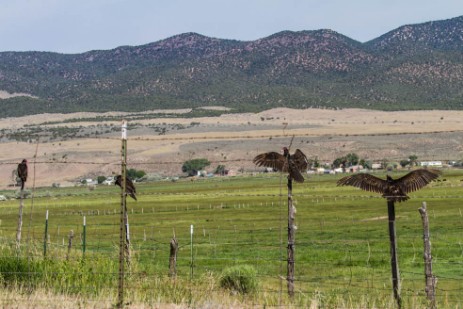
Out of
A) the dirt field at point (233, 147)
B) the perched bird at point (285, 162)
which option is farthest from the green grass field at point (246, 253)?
the dirt field at point (233, 147)

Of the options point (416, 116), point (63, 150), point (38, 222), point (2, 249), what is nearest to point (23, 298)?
point (2, 249)

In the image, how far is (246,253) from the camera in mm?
36344

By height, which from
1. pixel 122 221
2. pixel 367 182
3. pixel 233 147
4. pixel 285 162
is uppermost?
pixel 285 162

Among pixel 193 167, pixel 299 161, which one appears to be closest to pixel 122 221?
pixel 299 161

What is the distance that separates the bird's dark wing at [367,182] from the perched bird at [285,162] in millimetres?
2508

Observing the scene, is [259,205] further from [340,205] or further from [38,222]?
[38,222]

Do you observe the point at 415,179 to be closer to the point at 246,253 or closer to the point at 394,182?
the point at 394,182

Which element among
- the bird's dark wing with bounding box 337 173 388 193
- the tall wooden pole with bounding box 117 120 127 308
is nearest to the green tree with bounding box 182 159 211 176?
the bird's dark wing with bounding box 337 173 388 193

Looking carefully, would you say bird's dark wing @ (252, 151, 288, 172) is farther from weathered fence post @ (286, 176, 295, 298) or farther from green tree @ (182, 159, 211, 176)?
green tree @ (182, 159, 211, 176)

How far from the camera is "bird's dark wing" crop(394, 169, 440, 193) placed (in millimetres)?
13219

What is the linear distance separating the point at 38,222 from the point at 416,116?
144 meters

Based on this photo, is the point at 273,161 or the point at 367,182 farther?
the point at 273,161

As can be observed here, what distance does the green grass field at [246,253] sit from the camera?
13.9 metres

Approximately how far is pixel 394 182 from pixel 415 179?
37 centimetres
